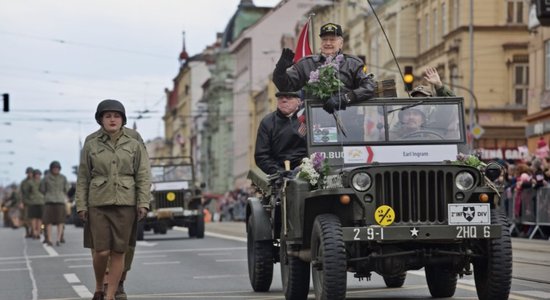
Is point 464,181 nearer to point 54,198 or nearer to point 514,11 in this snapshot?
point 54,198

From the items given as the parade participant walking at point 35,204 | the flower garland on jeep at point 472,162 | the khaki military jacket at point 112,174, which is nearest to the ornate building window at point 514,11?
the parade participant walking at point 35,204

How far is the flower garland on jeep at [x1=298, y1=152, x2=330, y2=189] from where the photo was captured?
37.9 feet

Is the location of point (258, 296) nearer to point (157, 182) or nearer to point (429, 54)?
point (157, 182)

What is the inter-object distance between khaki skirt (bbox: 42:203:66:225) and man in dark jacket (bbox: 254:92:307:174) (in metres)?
18.0

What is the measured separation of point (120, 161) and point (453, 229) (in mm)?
2818

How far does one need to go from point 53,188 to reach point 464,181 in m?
21.4

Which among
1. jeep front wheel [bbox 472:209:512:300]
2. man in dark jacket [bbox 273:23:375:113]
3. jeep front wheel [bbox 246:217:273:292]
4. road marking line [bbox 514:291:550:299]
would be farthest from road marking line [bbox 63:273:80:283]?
jeep front wheel [bbox 472:209:512:300]

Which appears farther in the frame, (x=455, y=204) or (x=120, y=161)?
(x=120, y=161)

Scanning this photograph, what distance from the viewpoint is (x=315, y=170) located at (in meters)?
11.6

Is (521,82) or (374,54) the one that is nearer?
(521,82)

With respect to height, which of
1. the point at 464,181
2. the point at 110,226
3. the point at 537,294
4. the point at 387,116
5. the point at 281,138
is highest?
the point at 387,116

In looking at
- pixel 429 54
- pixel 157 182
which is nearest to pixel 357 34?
pixel 429 54

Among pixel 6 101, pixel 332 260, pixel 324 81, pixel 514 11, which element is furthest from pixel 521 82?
pixel 332 260

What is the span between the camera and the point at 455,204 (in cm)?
1103
